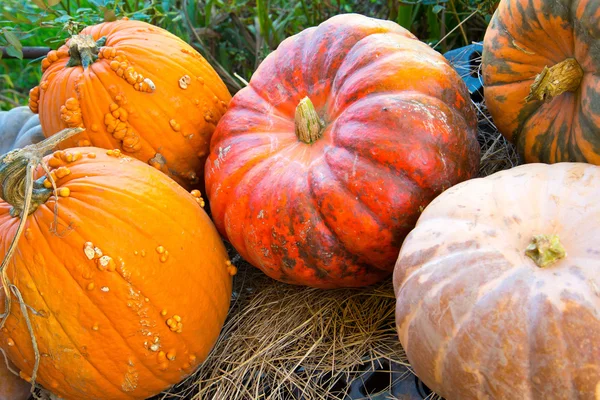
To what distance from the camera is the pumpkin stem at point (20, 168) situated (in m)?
1.45

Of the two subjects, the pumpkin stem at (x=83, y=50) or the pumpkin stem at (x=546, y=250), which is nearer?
the pumpkin stem at (x=546, y=250)

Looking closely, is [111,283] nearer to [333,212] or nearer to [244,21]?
[333,212]

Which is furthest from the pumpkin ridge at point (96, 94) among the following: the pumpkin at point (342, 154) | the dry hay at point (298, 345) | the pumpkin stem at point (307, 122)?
the dry hay at point (298, 345)

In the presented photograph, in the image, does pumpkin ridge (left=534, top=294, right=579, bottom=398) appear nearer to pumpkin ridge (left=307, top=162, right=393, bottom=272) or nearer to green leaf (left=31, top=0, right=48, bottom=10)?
pumpkin ridge (left=307, top=162, right=393, bottom=272)

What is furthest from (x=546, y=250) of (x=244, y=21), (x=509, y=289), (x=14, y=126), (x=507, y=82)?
(x=244, y=21)

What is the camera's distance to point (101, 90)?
2064mm

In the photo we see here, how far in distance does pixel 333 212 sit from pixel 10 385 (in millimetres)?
1225

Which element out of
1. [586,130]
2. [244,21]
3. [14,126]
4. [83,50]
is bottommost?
[14,126]

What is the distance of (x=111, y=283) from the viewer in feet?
5.25

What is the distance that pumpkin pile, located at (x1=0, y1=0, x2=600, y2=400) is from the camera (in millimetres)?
1272

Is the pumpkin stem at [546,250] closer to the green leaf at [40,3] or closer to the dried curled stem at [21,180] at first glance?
the dried curled stem at [21,180]

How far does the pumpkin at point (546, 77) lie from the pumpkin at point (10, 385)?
71.7 inches

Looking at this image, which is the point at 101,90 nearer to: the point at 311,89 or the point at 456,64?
the point at 311,89

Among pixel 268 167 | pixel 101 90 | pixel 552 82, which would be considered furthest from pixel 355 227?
pixel 101 90
